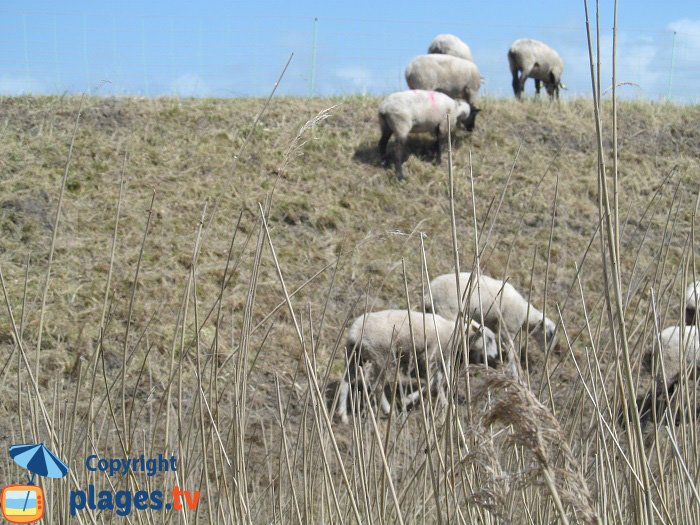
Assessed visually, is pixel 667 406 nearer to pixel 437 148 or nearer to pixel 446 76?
pixel 437 148

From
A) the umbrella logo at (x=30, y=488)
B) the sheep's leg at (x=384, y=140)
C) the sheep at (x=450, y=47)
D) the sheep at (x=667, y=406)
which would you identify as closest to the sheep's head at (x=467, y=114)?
the sheep's leg at (x=384, y=140)

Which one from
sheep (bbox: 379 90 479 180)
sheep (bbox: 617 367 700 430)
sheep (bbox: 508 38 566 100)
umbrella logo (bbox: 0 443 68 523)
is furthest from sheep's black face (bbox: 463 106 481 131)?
umbrella logo (bbox: 0 443 68 523)

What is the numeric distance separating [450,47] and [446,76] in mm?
1422

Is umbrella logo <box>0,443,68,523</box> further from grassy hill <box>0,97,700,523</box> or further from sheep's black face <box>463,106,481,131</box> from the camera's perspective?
sheep's black face <box>463,106,481,131</box>

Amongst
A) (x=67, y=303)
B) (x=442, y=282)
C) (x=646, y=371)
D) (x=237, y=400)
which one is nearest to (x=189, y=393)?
(x=67, y=303)

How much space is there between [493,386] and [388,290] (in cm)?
608

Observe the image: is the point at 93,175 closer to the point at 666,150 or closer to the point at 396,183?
the point at 396,183

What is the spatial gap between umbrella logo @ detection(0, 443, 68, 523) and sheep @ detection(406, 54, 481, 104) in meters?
8.98

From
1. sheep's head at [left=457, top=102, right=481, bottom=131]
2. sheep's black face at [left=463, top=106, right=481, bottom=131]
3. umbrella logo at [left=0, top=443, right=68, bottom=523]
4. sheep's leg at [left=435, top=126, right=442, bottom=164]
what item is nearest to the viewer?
umbrella logo at [left=0, top=443, right=68, bottom=523]

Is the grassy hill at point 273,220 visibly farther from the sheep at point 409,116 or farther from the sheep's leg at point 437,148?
the sheep at point 409,116

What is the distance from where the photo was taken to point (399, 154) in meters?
9.09

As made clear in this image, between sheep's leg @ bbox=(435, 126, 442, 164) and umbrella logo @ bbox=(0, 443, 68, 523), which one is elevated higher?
sheep's leg @ bbox=(435, 126, 442, 164)

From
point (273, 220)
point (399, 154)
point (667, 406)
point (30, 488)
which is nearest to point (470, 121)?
point (399, 154)

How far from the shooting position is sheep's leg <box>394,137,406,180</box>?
29.7 ft
